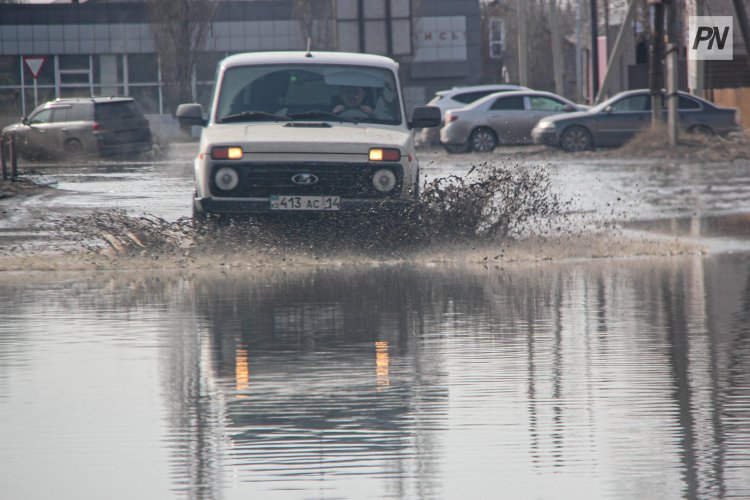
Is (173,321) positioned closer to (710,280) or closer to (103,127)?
(710,280)

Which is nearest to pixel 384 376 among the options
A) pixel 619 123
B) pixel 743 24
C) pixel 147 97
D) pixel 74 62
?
pixel 619 123

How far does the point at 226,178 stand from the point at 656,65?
24472 millimetres

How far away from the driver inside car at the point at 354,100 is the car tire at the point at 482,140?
23954 millimetres

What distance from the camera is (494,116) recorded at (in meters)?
39.1

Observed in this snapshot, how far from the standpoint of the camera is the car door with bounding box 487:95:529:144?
39.2m

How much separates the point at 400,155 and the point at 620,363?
570 cm

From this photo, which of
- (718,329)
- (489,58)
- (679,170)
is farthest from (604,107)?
(489,58)

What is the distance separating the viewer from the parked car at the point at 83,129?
39094 millimetres

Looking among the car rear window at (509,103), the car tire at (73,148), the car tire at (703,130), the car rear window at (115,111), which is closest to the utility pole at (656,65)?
the car tire at (703,130)

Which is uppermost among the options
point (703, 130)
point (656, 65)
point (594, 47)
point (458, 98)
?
point (594, 47)

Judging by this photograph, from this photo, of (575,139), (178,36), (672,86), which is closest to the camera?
(672,86)

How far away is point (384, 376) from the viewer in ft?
27.0

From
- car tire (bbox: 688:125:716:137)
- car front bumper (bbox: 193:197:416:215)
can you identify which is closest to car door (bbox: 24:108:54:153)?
car tire (bbox: 688:125:716:137)

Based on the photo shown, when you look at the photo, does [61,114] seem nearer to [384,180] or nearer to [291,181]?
[291,181]
